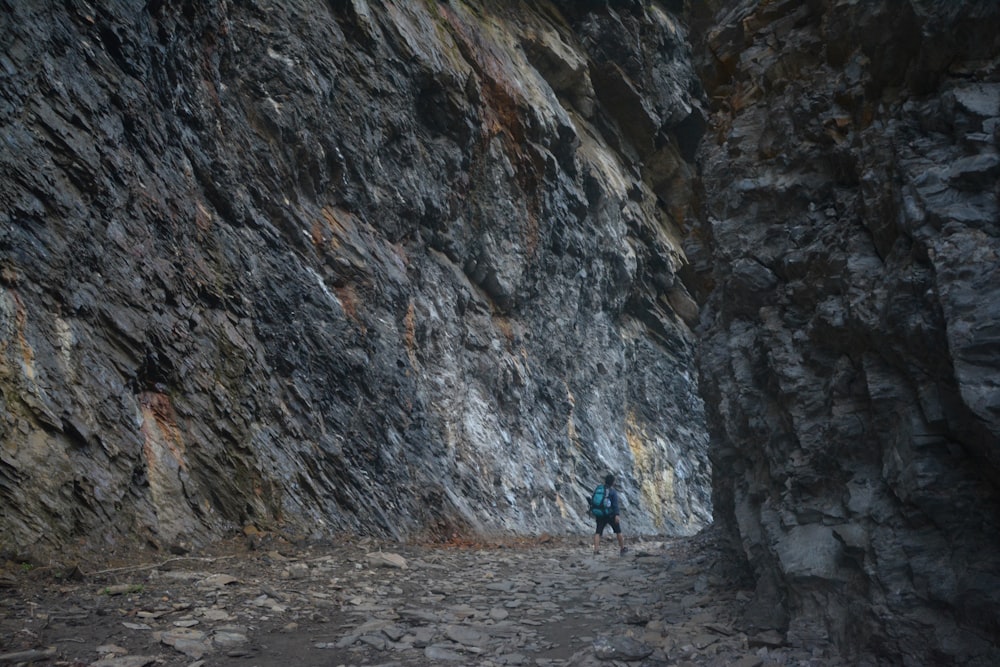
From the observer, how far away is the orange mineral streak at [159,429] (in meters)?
9.39

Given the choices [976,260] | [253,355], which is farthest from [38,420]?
[976,260]

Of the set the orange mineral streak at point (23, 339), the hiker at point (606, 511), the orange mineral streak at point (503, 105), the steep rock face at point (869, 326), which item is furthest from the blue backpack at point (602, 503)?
Result: the orange mineral streak at point (503, 105)

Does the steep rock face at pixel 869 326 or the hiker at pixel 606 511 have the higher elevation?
the steep rock face at pixel 869 326

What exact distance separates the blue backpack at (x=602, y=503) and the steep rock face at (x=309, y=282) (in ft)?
9.75

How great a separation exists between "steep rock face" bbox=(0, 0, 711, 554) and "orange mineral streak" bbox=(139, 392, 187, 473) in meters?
0.04

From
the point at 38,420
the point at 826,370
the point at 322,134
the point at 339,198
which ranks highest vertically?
the point at 322,134

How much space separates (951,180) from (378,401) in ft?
38.4

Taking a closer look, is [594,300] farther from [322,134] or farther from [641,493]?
[322,134]

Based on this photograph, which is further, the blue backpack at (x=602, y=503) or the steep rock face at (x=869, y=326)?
the blue backpack at (x=602, y=503)

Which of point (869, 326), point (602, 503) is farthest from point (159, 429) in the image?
point (869, 326)

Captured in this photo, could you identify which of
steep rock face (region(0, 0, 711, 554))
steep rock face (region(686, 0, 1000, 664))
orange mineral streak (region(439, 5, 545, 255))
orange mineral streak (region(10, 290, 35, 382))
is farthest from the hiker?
orange mineral streak (region(439, 5, 545, 255))

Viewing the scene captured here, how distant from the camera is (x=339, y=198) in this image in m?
16.3

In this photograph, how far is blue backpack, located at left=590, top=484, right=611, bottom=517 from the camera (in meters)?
13.9

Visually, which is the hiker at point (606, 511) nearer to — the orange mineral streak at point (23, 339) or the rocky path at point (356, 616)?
the rocky path at point (356, 616)
